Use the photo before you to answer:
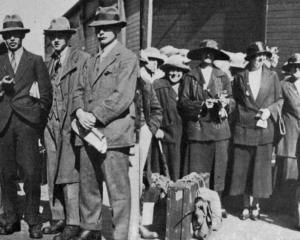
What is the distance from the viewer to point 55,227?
209 inches

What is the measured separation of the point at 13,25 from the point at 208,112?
2470 millimetres

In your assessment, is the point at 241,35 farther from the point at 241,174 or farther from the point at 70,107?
the point at 70,107

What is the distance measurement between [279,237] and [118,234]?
2.00 metres

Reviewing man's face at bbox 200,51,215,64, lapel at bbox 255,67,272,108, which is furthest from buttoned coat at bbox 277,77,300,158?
man's face at bbox 200,51,215,64

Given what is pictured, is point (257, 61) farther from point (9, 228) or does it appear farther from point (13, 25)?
point (9, 228)

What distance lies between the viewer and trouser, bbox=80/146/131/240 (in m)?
4.57

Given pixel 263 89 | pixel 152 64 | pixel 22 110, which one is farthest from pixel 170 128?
pixel 22 110

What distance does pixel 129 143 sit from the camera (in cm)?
459

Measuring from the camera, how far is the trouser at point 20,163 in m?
5.14

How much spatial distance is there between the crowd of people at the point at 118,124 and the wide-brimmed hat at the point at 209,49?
0.04ft

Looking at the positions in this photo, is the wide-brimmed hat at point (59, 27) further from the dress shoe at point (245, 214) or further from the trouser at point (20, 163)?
the dress shoe at point (245, 214)

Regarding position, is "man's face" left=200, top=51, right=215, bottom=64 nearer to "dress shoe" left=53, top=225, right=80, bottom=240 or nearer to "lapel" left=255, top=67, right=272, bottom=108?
"lapel" left=255, top=67, right=272, bottom=108

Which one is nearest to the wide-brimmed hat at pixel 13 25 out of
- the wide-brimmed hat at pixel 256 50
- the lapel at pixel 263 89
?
the wide-brimmed hat at pixel 256 50

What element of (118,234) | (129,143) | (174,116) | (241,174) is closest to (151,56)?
(174,116)
